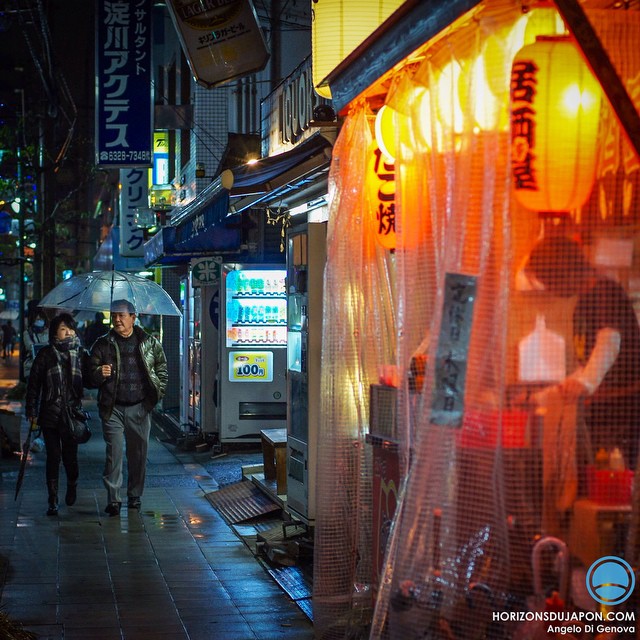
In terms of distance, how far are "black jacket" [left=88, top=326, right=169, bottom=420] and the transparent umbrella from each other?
34.0 inches

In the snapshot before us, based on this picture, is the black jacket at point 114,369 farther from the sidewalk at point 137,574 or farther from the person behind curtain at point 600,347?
the person behind curtain at point 600,347

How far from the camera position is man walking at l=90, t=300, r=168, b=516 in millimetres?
10562

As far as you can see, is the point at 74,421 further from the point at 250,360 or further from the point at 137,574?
the point at 250,360

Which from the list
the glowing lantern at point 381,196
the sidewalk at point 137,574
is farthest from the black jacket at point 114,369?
the glowing lantern at point 381,196

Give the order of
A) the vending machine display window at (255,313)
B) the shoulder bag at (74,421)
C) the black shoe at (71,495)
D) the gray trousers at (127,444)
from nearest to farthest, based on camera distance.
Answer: the gray trousers at (127,444)
the shoulder bag at (74,421)
the black shoe at (71,495)
the vending machine display window at (255,313)

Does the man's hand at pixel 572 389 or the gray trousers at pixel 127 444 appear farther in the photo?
the gray trousers at pixel 127 444

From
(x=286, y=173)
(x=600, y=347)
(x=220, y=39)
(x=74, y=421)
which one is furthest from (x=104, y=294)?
(x=600, y=347)

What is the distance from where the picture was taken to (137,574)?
800 centimetres

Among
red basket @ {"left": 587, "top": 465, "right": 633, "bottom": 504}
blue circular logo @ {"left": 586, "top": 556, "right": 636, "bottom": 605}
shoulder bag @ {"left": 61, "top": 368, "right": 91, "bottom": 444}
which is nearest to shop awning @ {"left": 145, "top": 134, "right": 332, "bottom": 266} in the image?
shoulder bag @ {"left": 61, "top": 368, "right": 91, "bottom": 444}

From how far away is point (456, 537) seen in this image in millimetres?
4406

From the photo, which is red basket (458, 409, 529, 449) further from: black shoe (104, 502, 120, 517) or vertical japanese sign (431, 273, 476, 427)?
black shoe (104, 502, 120, 517)

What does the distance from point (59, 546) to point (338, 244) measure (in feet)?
15.4

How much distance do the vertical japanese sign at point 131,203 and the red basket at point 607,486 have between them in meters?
21.4

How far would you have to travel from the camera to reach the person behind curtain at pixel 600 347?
4254 mm
